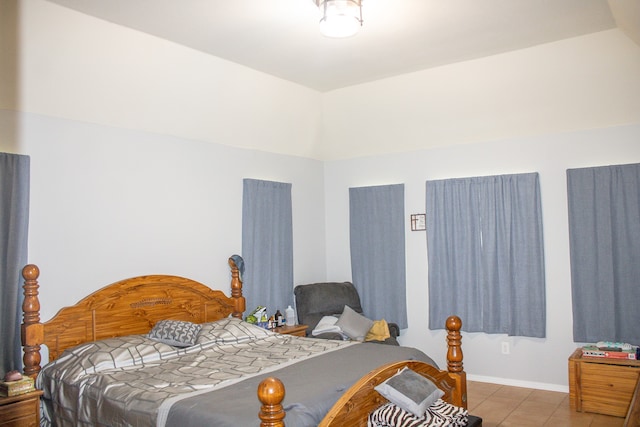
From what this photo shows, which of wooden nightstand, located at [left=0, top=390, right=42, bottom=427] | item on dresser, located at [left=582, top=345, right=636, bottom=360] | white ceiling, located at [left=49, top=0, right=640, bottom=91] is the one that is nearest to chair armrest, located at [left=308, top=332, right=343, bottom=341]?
item on dresser, located at [left=582, top=345, right=636, bottom=360]

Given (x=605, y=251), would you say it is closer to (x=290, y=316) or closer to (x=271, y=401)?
(x=290, y=316)

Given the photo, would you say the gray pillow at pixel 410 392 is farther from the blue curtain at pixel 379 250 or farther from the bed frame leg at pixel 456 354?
the blue curtain at pixel 379 250

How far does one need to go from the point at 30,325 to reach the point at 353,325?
9.73ft

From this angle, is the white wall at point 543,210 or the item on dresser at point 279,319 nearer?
the white wall at point 543,210

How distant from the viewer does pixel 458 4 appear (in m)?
3.51

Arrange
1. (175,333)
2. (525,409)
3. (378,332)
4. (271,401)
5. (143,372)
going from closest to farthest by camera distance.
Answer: (271,401) < (143,372) < (175,333) < (525,409) < (378,332)

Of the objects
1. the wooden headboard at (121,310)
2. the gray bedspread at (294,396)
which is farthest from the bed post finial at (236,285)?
the gray bedspread at (294,396)

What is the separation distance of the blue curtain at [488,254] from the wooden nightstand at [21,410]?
3.83m

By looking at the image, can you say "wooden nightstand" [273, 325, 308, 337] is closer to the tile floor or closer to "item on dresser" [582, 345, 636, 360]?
the tile floor

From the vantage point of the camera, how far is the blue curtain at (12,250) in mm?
3457

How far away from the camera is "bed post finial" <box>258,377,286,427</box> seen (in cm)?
224

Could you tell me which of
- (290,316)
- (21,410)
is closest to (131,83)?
(21,410)

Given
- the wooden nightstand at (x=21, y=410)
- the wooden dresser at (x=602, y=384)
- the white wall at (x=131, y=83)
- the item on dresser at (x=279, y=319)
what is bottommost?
the wooden dresser at (x=602, y=384)

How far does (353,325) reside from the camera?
537 cm
